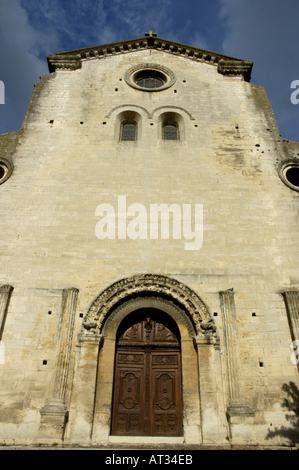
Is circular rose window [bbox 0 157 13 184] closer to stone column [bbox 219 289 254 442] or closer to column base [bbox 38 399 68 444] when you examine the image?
column base [bbox 38 399 68 444]

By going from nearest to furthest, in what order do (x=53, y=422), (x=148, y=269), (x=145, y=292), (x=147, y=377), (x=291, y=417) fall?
(x=53, y=422) → (x=291, y=417) → (x=147, y=377) → (x=145, y=292) → (x=148, y=269)

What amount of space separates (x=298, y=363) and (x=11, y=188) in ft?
30.6

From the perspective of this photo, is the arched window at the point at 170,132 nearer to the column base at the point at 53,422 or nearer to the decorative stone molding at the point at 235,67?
the decorative stone molding at the point at 235,67

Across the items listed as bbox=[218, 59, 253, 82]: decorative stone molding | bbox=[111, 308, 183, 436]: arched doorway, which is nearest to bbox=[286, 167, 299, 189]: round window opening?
bbox=[218, 59, 253, 82]: decorative stone molding

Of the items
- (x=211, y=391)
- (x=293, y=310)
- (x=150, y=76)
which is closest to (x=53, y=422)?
(x=211, y=391)

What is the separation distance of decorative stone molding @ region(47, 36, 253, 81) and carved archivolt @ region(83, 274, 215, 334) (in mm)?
9753

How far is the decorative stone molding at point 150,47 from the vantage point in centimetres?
1430

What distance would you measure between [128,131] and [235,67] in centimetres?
553

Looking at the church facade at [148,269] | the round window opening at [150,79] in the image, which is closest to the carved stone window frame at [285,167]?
the church facade at [148,269]

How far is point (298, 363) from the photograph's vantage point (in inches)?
328

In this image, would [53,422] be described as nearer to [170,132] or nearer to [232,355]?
[232,355]

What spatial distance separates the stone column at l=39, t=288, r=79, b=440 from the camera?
7480mm

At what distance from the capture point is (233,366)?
8.22 meters
